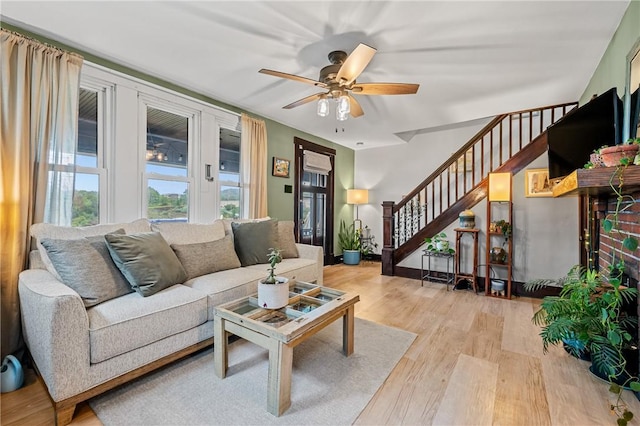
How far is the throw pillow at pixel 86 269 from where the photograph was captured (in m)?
1.76

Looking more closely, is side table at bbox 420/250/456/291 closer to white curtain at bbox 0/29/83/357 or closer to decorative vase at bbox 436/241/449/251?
decorative vase at bbox 436/241/449/251

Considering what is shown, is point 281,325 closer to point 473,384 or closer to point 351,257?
point 473,384

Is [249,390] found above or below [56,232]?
below

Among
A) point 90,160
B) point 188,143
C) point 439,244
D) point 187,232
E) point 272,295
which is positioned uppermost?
point 188,143

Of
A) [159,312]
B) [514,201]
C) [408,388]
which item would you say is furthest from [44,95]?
[514,201]

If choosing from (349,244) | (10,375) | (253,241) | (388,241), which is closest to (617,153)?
(253,241)

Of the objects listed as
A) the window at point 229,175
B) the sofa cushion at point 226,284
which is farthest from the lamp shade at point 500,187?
the window at point 229,175

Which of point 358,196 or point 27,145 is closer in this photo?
point 27,145

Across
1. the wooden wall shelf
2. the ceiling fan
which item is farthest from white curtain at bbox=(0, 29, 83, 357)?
the wooden wall shelf

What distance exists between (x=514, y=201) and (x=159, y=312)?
411 cm

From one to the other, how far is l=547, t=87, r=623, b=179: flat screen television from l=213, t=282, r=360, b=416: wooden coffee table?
200cm

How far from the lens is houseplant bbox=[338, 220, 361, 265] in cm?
554

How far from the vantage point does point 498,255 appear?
3.63 meters

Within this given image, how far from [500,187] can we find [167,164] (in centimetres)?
395
